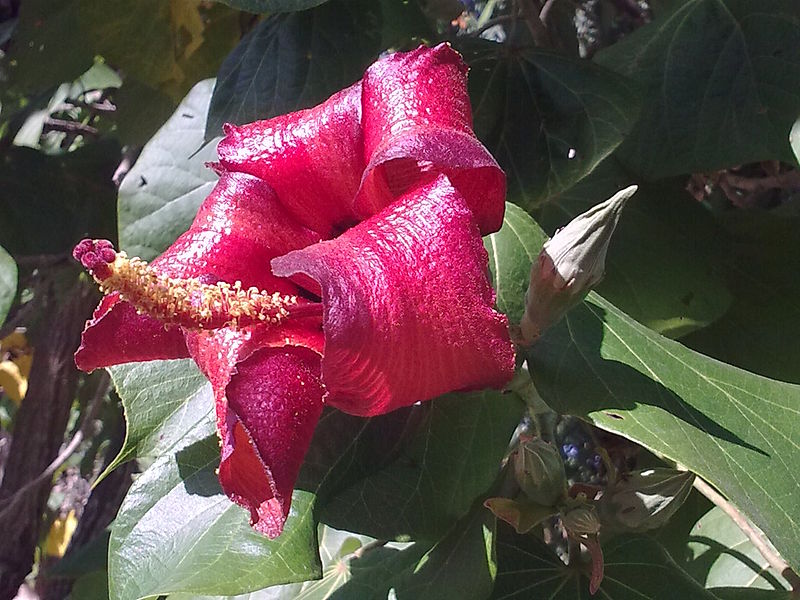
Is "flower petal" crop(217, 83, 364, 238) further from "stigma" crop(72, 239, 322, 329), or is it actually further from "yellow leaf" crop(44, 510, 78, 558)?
"yellow leaf" crop(44, 510, 78, 558)

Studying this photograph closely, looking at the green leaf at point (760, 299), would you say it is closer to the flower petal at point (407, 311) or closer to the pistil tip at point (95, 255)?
the flower petal at point (407, 311)

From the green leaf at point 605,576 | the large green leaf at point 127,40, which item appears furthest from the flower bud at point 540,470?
the large green leaf at point 127,40

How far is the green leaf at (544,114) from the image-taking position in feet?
2.58

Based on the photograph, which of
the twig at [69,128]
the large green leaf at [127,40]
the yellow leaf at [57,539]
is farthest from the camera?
the yellow leaf at [57,539]

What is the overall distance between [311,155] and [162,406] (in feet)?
0.89

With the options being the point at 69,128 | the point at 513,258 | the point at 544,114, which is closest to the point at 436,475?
the point at 513,258

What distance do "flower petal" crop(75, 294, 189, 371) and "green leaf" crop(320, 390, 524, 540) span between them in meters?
0.19

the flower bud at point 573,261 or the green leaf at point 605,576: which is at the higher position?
the flower bud at point 573,261

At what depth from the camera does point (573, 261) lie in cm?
51

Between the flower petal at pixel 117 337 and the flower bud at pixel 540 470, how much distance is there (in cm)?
26

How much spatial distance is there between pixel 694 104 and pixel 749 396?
0.42 meters

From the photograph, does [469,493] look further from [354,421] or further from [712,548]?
[712,548]

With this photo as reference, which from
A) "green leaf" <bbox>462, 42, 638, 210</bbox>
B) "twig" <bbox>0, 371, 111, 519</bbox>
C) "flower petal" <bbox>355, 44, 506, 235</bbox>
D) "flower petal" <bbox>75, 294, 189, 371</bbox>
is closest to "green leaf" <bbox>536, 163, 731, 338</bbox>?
"green leaf" <bbox>462, 42, 638, 210</bbox>

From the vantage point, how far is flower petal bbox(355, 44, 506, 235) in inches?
18.7
